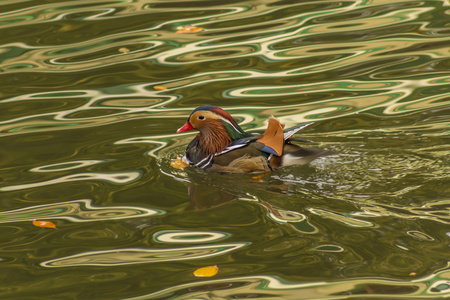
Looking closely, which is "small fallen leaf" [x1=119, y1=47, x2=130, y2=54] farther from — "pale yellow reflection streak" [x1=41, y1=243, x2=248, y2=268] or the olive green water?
"pale yellow reflection streak" [x1=41, y1=243, x2=248, y2=268]

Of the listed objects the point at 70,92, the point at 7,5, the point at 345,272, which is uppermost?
the point at 7,5

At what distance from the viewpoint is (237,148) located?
6531mm

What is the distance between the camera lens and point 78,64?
10.3 meters

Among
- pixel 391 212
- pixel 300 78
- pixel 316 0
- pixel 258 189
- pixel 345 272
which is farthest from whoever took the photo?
pixel 316 0

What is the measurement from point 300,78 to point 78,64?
331 centimetres

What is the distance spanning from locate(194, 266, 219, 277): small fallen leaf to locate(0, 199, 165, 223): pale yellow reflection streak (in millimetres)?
1138

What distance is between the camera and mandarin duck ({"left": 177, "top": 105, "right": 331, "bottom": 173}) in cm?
638

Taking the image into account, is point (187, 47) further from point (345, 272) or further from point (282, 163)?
point (345, 272)

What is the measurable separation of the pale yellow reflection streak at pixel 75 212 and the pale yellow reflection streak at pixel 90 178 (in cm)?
49

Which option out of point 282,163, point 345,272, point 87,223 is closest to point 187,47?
point 282,163

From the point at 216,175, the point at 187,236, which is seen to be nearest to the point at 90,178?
the point at 216,175

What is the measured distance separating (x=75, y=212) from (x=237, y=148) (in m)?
1.58

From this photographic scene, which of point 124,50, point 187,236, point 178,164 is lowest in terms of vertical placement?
point 187,236

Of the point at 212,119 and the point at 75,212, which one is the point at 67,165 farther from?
the point at 212,119
